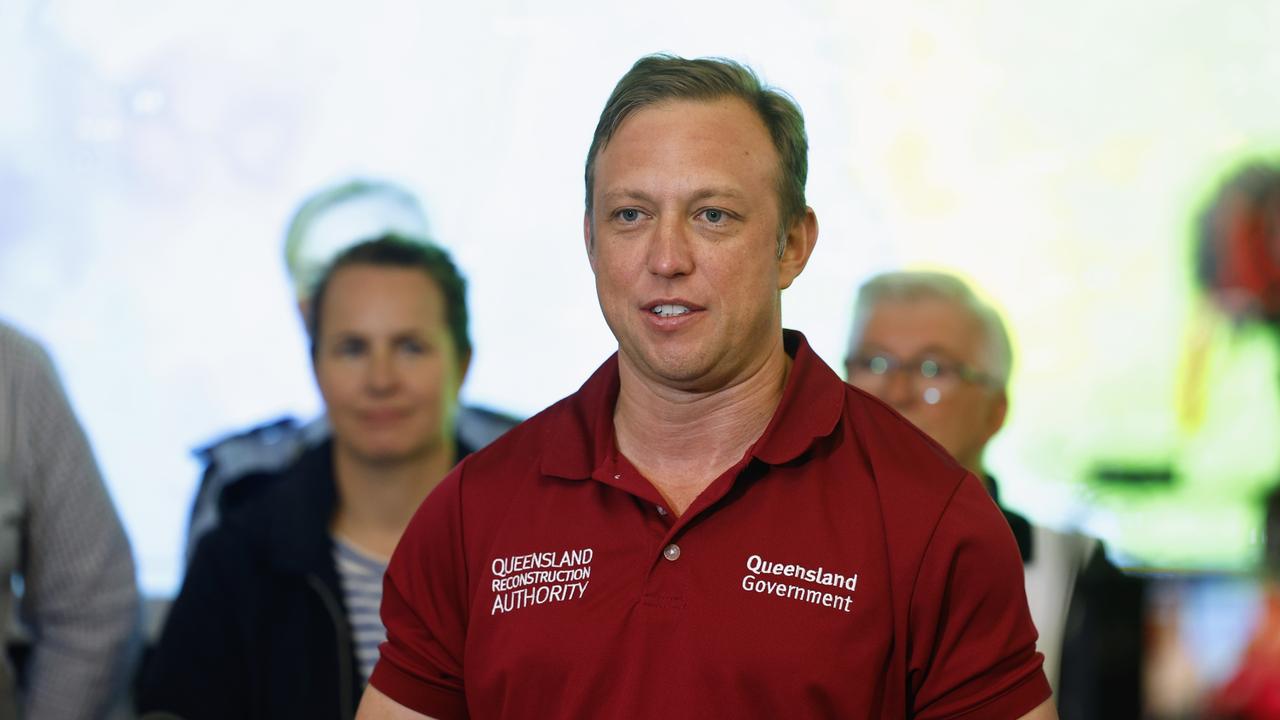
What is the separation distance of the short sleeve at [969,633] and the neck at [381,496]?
1287mm

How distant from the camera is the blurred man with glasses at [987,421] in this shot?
2.42 m

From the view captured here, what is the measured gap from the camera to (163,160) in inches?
146

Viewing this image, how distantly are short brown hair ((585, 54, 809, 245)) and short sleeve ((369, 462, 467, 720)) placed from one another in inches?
15.5

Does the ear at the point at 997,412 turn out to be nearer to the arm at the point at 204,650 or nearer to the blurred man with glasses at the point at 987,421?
the blurred man with glasses at the point at 987,421

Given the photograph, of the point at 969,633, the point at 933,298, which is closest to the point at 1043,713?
the point at 969,633

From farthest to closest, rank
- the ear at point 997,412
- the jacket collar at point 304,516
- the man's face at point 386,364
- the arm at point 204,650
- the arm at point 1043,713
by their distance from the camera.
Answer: the ear at point 997,412
the man's face at point 386,364
the jacket collar at point 304,516
the arm at point 204,650
the arm at point 1043,713

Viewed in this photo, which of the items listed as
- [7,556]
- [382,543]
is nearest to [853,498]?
[382,543]

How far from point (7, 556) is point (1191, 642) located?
6.56 feet

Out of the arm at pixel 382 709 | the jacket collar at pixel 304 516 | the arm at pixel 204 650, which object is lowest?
the arm at pixel 204 650

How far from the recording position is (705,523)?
5.08ft

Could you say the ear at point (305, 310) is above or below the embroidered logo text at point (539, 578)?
above

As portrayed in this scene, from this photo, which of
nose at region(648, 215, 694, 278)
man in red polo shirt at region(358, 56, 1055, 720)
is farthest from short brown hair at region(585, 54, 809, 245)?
nose at region(648, 215, 694, 278)

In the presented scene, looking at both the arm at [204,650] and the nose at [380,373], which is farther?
the nose at [380,373]

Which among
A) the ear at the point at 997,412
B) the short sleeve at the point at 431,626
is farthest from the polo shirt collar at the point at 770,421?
the ear at the point at 997,412
